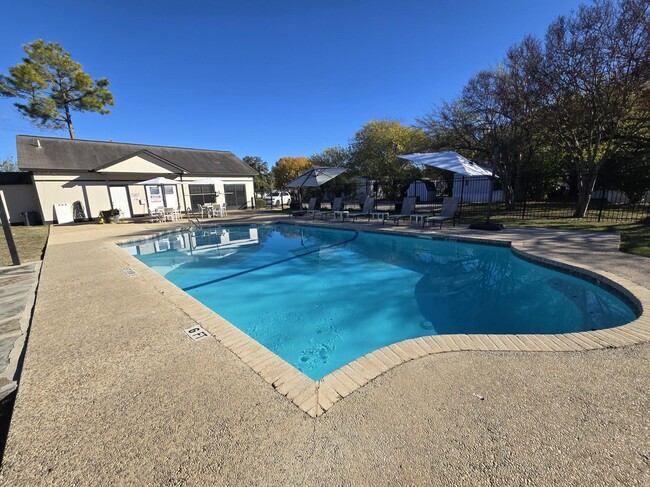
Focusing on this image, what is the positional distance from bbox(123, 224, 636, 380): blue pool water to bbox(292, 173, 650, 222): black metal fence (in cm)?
388

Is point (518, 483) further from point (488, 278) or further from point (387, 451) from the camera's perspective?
point (488, 278)

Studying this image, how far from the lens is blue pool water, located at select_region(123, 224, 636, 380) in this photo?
174 inches

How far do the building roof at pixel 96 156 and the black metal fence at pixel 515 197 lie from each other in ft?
25.2

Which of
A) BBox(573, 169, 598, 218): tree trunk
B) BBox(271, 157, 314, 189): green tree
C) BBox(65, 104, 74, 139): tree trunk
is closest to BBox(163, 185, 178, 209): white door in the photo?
BBox(65, 104, 74, 139): tree trunk

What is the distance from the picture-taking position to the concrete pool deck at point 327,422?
1.52 metres

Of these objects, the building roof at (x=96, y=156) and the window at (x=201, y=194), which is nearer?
the building roof at (x=96, y=156)

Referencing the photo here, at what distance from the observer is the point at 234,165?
79.5 feet

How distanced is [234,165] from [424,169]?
1617 centimetres

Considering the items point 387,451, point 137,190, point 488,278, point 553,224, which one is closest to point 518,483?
point 387,451

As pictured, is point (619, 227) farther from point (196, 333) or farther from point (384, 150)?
point (384, 150)

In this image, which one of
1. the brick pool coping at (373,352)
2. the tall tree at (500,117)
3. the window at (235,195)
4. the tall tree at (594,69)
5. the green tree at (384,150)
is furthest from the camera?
the window at (235,195)

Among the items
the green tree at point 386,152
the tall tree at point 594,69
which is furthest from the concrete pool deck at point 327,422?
the green tree at point 386,152

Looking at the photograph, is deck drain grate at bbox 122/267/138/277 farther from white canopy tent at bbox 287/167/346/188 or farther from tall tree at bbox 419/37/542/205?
tall tree at bbox 419/37/542/205

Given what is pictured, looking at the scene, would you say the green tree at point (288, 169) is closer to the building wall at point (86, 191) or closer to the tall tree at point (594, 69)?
the building wall at point (86, 191)
